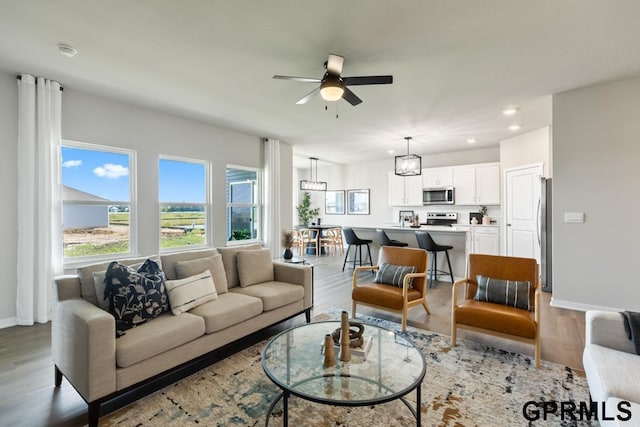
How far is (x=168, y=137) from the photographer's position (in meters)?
4.77

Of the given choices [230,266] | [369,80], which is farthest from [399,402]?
[369,80]

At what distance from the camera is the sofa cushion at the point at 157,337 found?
1922 mm

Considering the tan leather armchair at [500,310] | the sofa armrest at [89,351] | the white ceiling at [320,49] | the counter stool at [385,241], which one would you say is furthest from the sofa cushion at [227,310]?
the counter stool at [385,241]

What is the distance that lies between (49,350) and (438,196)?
7.65 m

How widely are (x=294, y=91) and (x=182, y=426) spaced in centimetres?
347

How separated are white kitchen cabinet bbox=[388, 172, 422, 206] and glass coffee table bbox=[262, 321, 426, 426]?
20.9 ft

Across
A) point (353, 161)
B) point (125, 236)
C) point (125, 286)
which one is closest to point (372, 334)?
point (125, 286)

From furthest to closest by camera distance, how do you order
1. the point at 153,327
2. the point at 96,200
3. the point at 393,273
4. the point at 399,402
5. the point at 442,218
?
the point at 442,218 < the point at 96,200 < the point at 393,273 < the point at 153,327 < the point at 399,402

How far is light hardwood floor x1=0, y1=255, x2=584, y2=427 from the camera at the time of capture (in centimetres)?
194

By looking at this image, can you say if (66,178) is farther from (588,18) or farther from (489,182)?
(489,182)

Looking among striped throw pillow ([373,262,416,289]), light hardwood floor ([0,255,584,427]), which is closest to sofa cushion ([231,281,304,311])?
light hardwood floor ([0,255,584,427])

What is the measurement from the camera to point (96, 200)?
13.4 feet

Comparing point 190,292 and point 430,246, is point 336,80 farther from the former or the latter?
point 430,246

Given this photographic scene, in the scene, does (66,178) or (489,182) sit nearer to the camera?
(66,178)
